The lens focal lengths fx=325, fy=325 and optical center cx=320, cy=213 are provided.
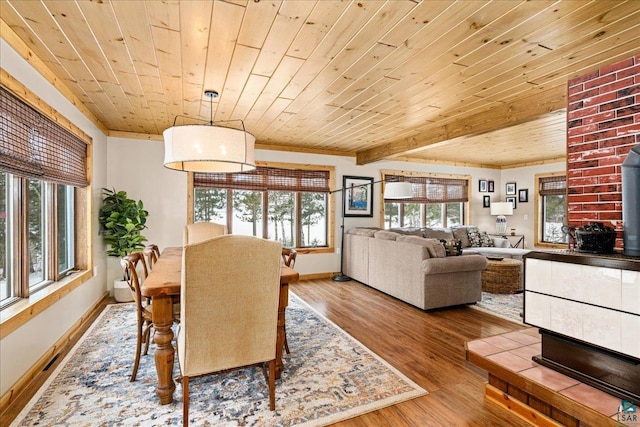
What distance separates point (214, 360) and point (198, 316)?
0.95 ft

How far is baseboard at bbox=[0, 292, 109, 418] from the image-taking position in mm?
2038

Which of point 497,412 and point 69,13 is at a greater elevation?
point 69,13

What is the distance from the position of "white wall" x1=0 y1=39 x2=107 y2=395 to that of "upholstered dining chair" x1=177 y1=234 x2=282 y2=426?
4.06 ft

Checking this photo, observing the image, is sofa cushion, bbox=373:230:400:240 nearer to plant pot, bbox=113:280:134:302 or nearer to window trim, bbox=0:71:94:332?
plant pot, bbox=113:280:134:302

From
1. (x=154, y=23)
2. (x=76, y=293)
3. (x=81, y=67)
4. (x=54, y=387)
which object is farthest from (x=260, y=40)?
(x=76, y=293)

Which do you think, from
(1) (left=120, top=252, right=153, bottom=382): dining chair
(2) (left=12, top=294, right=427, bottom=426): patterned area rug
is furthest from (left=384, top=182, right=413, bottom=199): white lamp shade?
(1) (left=120, top=252, right=153, bottom=382): dining chair

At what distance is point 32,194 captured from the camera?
2.73 m

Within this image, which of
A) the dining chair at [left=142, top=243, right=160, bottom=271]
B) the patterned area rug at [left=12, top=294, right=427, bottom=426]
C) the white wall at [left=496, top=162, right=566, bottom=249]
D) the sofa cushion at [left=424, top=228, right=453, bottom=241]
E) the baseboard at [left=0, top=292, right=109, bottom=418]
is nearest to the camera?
the patterned area rug at [left=12, top=294, right=427, bottom=426]

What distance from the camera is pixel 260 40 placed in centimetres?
210

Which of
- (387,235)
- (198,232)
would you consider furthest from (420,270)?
(198,232)

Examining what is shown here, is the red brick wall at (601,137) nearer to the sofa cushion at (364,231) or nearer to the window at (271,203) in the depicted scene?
the sofa cushion at (364,231)

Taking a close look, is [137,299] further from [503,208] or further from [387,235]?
[503,208]

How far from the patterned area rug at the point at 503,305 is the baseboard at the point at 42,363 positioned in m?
4.37

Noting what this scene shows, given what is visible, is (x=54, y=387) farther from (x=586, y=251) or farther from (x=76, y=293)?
(x=586, y=251)
